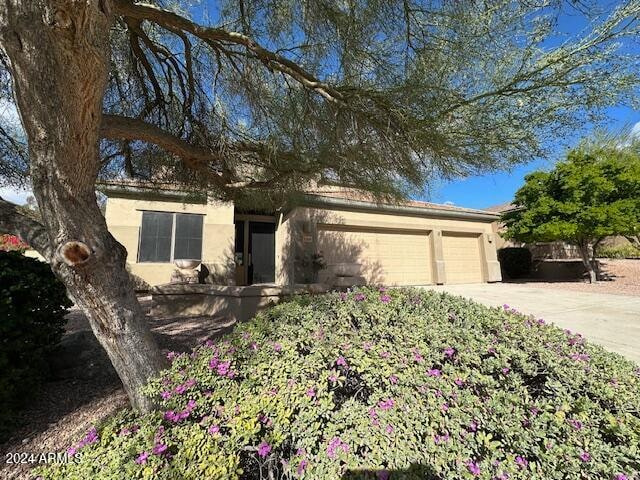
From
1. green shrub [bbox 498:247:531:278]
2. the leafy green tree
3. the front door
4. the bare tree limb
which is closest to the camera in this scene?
the bare tree limb

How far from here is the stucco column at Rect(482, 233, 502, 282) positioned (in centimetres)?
1342

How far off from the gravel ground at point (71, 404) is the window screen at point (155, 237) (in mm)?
5919

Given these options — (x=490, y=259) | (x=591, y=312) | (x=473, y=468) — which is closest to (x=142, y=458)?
(x=473, y=468)

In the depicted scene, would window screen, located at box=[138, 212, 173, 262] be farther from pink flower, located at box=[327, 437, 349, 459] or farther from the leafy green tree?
the leafy green tree

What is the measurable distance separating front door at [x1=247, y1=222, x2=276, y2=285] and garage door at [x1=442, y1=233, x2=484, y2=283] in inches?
289

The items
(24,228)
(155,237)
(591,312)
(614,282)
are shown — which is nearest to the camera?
(24,228)

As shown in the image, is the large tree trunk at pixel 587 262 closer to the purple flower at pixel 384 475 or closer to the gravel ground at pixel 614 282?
the gravel ground at pixel 614 282

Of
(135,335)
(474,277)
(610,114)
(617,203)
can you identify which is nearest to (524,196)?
(617,203)

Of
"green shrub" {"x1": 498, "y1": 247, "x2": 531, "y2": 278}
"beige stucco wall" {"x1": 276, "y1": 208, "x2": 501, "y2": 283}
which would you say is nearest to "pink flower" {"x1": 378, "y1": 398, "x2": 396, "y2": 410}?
"beige stucco wall" {"x1": 276, "y1": 208, "x2": 501, "y2": 283}

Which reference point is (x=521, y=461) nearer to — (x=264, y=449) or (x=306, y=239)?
(x=264, y=449)

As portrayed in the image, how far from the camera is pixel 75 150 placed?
6.61ft

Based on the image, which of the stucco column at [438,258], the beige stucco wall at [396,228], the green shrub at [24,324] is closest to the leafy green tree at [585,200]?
the beige stucco wall at [396,228]

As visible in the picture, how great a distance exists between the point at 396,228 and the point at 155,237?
8809 mm

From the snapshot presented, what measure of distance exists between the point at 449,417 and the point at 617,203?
12.7m
